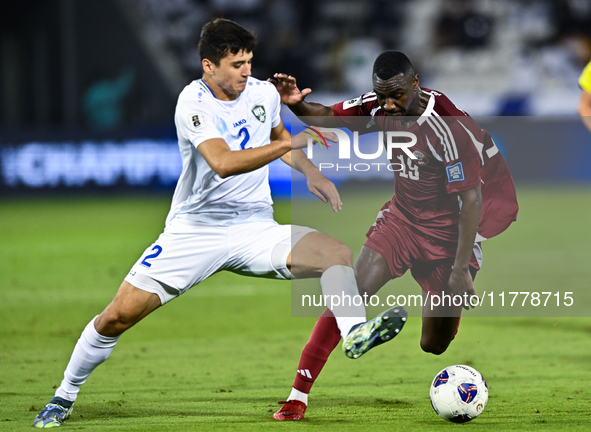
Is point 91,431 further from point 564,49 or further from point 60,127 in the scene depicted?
point 564,49

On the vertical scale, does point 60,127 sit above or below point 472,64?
below

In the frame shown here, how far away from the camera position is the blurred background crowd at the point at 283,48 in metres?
18.5

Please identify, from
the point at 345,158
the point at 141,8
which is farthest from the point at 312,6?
the point at 345,158

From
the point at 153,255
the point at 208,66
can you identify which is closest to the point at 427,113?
the point at 208,66

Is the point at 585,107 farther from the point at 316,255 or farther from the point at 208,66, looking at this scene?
the point at 208,66

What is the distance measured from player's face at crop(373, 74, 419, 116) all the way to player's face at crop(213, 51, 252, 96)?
743 mm

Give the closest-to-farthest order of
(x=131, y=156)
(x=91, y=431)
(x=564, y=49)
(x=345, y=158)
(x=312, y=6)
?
(x=91, y=431) < (x=345, y=158) < (x=131, y=156) < (x=564, y=49) < (x=312, y=6)

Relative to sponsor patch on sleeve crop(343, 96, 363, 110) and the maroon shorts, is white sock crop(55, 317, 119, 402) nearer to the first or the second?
the maroon shorts

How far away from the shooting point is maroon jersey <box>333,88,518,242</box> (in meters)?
4.52

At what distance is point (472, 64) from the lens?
19781 mm

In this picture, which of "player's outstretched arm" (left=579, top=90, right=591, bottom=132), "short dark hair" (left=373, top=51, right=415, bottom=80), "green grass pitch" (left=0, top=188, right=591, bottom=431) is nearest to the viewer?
"short dark hair" (left=373, top=51, right=415, bottom=80)

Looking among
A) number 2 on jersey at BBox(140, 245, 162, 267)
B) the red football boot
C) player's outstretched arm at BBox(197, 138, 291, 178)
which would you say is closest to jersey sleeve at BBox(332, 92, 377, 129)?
player's outstretched arm at BBox(197, 138, 291, 178)

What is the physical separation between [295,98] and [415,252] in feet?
4.03

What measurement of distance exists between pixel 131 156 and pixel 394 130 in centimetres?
1264
